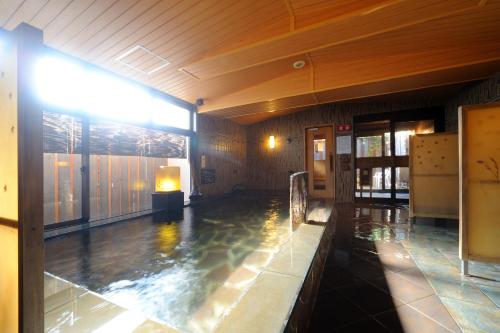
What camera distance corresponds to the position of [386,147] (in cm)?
769

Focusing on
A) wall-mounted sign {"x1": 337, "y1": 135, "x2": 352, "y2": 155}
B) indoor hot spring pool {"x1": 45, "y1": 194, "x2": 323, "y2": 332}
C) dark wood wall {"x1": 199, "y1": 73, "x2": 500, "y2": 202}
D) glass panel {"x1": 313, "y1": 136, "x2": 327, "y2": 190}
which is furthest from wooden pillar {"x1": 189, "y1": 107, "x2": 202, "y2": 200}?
wall-mounted sign {"x1": 337, "y1": 135, "x2": 352, "y2": 155}

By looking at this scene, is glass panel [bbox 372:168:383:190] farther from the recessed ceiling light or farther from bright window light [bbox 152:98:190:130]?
bright window light [bbox 152:98:190:130]

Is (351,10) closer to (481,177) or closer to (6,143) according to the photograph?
(481,177)

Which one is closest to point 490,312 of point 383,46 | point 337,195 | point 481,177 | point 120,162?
point 481,177

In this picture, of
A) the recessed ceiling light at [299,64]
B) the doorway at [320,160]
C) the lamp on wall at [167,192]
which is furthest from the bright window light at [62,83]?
the doorway at [320,160]

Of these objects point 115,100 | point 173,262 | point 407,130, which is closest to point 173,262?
point 173,262

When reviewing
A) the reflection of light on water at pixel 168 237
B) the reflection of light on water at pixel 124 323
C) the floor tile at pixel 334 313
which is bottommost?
the floor tile at pixel 334 313

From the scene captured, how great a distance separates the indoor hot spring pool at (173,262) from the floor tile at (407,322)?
2.88ft

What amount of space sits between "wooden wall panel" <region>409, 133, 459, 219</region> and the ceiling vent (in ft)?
16.8

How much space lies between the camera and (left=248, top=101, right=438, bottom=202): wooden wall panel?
6984mm

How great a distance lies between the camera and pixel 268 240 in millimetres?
3125

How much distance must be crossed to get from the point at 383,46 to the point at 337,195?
15.0ft

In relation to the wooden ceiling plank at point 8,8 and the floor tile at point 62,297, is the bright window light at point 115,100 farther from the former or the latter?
the floor tile at point 62,297

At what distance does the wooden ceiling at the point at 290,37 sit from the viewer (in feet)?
9.16
